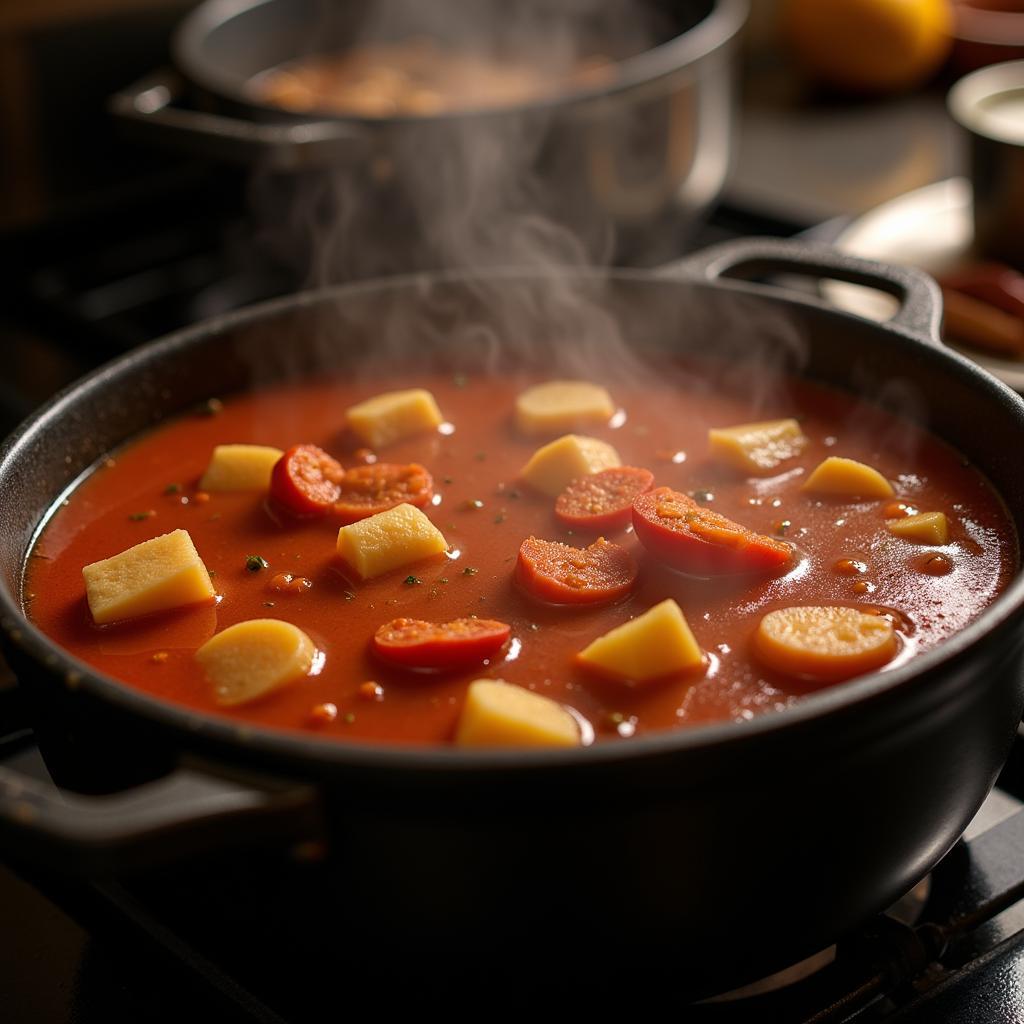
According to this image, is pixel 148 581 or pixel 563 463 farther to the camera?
pixel 563 463

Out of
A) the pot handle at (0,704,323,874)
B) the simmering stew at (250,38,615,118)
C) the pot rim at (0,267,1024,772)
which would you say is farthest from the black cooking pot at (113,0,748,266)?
the pot handle at (0,704,323,874)

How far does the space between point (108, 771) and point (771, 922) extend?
1.96ft

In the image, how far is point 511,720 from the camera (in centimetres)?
124

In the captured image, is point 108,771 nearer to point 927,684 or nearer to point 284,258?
point 927,684

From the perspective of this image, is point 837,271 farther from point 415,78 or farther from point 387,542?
point 415,78

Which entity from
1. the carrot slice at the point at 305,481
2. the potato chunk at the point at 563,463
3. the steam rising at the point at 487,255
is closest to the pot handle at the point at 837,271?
the steam rising at the point at 487,255

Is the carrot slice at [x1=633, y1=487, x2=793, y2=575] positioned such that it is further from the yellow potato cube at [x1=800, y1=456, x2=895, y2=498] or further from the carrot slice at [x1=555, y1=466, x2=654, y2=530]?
the yellow potato cube at [x1=800, y1=456, x2=895, y2=498]

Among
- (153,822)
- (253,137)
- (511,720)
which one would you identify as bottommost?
(511,720)

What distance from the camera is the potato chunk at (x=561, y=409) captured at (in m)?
1.96

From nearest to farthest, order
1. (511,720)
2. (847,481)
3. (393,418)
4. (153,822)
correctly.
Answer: (153,822)
(511,720)
(847,481)
(393,418)

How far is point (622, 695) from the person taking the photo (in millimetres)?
1375

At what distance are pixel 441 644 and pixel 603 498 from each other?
1.28 feet

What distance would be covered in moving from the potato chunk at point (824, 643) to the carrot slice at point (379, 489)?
557 millimetres

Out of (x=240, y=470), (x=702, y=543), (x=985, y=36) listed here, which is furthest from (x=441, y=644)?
(x=985, y=36)
